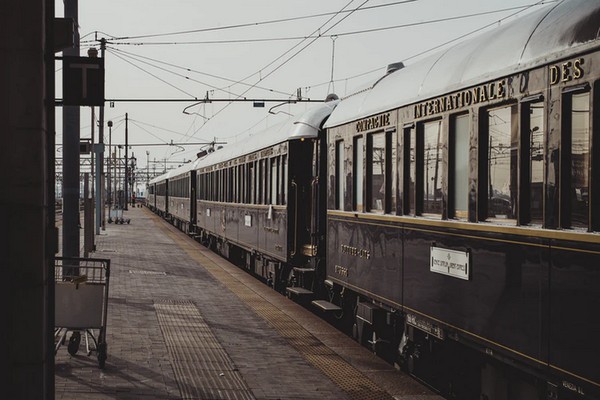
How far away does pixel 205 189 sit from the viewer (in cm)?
3120

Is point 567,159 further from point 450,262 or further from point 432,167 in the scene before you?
point 432,167

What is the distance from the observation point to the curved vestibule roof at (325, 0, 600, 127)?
18.9ft

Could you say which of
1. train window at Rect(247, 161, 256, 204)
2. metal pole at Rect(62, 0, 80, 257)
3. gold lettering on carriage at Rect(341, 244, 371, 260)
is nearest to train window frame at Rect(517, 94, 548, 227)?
gold lettering on carriage at Rect(341, 244, 371, 260)

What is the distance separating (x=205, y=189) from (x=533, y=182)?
25454 millimetres

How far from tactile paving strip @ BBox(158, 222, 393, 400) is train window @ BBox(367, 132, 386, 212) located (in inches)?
70.6

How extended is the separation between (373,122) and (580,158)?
4.66 meters

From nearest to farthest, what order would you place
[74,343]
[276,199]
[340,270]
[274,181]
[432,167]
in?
[432,167], [74,343], [340,270], [276,199], [274,181]

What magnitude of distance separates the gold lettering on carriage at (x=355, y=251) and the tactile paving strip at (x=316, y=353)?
121 cm

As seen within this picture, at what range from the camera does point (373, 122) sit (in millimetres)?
10117

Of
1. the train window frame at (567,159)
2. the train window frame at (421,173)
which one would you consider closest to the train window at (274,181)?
the train window frame at (421,173)

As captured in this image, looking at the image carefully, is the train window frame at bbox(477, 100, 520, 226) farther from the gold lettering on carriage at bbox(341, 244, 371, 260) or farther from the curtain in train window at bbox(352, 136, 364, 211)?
the curtain in train window at bbox(352, 136, 364, 211)

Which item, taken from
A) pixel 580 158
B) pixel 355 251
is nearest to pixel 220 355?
pixel 355 251

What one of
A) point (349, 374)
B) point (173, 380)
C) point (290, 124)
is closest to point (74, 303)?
point (173, 380)

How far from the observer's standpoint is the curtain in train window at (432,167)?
8.02 metres
